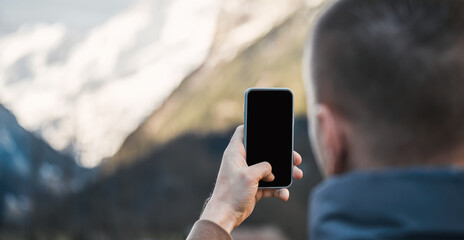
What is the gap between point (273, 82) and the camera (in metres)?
5.61

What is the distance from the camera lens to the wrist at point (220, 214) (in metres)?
0.75

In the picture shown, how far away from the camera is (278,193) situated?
850mm

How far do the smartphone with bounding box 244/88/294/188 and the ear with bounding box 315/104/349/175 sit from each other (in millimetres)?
244

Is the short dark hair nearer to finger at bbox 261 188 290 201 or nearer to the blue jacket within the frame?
the blue jacket

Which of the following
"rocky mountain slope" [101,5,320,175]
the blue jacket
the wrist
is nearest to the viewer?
the blue jacket

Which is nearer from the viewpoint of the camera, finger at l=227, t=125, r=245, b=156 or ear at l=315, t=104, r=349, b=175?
ear at l=315, t=104, r=349, b=175

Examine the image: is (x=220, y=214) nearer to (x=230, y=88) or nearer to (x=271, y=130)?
(x=271, y=130)

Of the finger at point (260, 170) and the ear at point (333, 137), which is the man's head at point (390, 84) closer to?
the ear at point (333, 137)

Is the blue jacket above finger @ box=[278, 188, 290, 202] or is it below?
below

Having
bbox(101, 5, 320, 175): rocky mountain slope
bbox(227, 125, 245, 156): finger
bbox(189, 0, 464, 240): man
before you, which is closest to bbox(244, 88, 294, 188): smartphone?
bbox(227, 125, 245, 156): finger

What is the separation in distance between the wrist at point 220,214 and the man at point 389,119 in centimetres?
21

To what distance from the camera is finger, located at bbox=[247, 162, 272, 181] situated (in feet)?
2.54

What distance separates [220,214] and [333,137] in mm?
257

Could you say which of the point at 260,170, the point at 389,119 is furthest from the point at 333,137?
the point at 260,170
